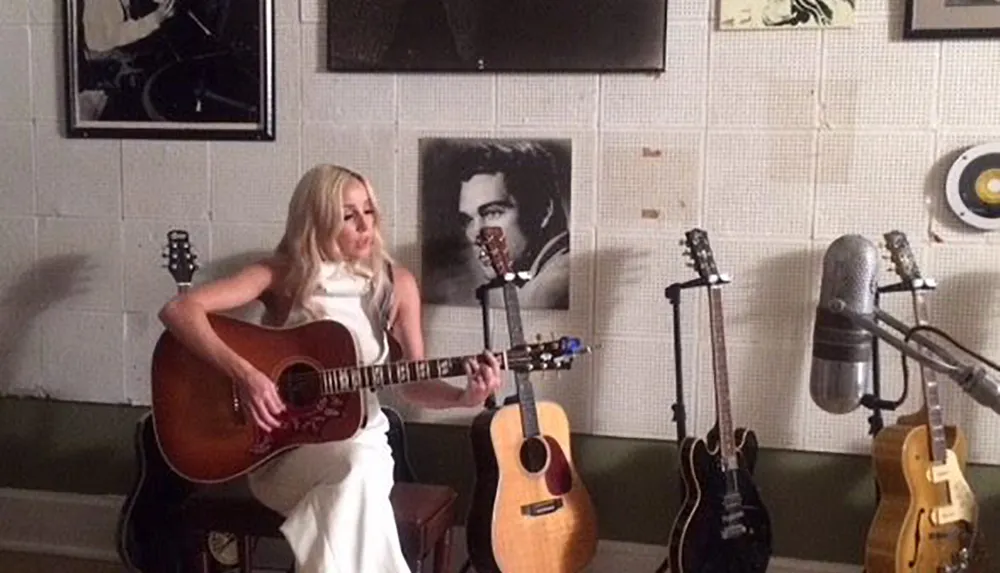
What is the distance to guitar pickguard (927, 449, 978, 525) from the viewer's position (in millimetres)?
2365

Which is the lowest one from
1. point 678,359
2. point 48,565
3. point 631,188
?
point 48,565

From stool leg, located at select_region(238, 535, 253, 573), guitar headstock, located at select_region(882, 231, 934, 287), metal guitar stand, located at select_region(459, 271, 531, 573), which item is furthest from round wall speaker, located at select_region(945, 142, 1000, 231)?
stool leg, located at select_region(238, 535, 253, 573)

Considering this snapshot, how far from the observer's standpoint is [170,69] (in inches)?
114

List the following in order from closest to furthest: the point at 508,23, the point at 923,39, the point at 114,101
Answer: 1. the point at 923,39
2. the point at 508,23
3. the point at 114,101

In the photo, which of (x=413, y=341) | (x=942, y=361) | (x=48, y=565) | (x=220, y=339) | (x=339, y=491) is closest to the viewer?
(x=942, y=361)

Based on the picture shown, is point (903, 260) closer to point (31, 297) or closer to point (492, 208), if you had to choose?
point (492, 208)

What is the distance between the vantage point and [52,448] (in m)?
3.08

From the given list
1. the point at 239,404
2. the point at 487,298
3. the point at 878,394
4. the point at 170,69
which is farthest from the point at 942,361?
the point at 170,69

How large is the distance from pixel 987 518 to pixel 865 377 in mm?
540

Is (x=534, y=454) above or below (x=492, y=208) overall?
below

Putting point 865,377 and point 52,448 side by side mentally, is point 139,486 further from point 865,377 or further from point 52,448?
point 865,377

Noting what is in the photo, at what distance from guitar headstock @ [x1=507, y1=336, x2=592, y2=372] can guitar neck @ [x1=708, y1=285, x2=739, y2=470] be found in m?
0.37

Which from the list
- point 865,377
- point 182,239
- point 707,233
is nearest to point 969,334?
point 865,377

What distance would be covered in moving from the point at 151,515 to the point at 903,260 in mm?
1751
